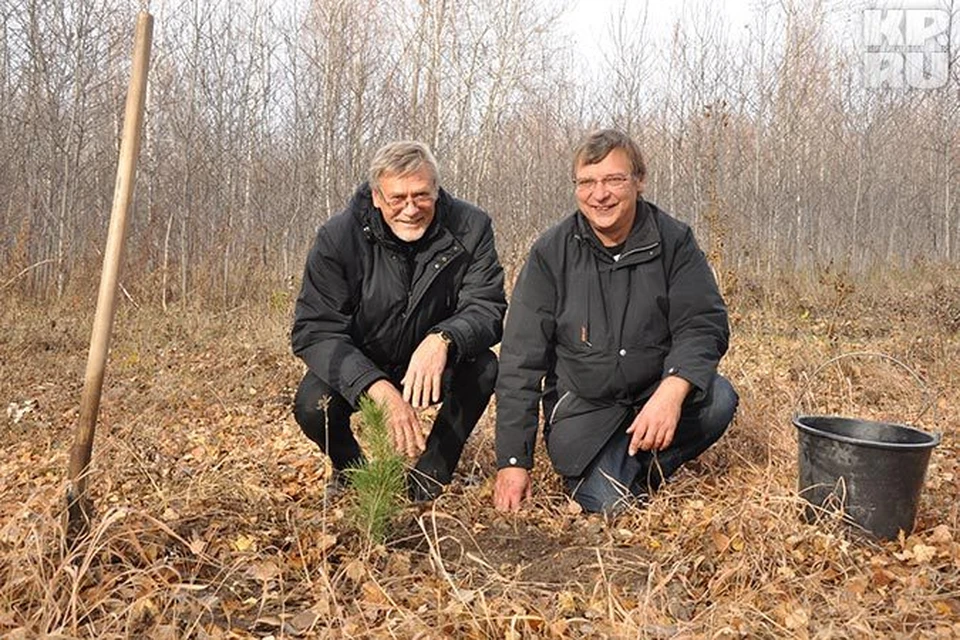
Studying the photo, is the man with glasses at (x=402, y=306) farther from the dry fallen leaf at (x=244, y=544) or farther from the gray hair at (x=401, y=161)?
the dry fallen leaf at (x=244, y=544)

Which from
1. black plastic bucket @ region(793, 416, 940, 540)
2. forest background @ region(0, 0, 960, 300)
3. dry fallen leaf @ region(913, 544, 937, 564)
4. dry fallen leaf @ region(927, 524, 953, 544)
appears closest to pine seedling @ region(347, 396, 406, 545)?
black plastic bucket @ region(793, 416, 940, 540)

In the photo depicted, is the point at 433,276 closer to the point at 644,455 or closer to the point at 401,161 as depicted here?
the point at 401,161

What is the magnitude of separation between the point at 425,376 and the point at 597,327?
2.37 ft

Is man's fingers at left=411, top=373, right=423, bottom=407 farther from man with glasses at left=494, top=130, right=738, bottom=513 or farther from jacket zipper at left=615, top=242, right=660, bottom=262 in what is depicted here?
jacket zipper at left=615, top=242, right=660, bottom=262

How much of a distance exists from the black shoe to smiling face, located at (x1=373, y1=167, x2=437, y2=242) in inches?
38.2

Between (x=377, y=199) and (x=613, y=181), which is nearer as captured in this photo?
(x=613, y=181)

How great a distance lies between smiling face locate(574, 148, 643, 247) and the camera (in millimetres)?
2693

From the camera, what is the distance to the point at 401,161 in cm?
270

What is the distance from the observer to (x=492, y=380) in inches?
118

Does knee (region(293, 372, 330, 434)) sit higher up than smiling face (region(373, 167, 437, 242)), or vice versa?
smiling face (region(373, 167, 437, 242))

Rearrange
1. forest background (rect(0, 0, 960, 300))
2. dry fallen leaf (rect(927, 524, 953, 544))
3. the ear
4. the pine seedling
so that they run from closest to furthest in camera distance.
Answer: the pine seedling < dry fallen leaf (rect(927, 524, 953, 544)) < the ear < forest background (rect(0, 0, 960, 300))

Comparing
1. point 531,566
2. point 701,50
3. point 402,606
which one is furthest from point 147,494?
point 701,50

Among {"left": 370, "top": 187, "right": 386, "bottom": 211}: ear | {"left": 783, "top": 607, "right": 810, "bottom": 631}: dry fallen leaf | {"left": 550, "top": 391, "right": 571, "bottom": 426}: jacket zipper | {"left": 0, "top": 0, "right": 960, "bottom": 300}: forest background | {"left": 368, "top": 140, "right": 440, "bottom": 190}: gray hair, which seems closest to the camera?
{"left": 783, "top": 607, "right": 810, "bottom": 631}: dry fallen leaf

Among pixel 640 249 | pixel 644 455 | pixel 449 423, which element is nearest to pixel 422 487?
pixel 449 423
